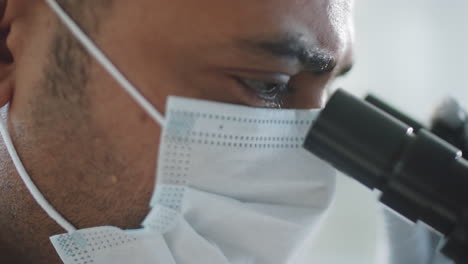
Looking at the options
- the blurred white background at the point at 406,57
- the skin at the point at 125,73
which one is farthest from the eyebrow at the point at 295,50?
the blurred white background at the point at 406,57

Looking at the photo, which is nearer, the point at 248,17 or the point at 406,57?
the point at 248,17

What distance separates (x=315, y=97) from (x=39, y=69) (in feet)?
1.74

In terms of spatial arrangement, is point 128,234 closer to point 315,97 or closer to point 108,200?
point 108,200

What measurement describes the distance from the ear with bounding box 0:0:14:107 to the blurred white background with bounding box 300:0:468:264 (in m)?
1.47

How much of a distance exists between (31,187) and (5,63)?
0.25 meters

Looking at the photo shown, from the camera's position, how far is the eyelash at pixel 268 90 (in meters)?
0.98

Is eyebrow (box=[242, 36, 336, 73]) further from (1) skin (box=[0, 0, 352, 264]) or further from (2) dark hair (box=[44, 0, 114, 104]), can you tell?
(2) dark hair (box=[44, 0, 114, 104])

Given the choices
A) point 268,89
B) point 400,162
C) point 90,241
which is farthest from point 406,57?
point 90,241

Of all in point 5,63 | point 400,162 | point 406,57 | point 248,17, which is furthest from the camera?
point 406,57

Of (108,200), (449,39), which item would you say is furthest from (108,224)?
(449,39)

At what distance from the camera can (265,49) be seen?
0.94 metres

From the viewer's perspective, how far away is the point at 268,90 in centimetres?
101

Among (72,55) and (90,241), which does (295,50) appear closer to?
(72,55)

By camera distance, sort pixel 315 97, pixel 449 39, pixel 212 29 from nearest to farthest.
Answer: pixel 212 29 < pixel 315 97 < pixel 449 39
